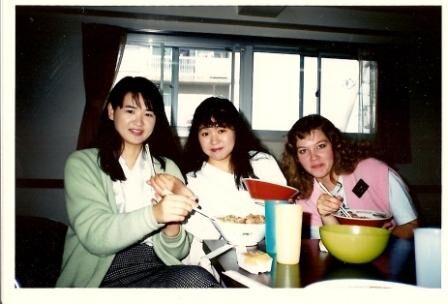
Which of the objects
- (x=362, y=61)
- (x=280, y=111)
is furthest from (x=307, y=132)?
(x=362, y=61)

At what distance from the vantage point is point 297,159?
1.35 metres

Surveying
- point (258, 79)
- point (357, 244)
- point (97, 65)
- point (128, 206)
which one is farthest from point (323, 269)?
point (97, 65)

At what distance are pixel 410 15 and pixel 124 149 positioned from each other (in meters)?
2.47

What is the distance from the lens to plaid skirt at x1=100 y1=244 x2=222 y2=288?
2.66 feet

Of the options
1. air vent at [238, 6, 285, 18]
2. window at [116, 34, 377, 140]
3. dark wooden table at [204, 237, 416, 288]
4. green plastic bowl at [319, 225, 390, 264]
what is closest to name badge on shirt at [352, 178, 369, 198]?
dark wooden table at [204, 237, 416, 288]

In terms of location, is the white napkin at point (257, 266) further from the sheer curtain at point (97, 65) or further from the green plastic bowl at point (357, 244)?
the sheer curtain at point (97, 65)

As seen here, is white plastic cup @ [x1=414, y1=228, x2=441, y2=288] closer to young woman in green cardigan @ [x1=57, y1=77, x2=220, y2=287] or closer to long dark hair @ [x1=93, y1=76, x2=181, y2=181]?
young woman in green cardigan @ [x1=57, y1=77, x2=220, y2=287]

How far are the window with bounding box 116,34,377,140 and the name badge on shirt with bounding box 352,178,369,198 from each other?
4.52 ft

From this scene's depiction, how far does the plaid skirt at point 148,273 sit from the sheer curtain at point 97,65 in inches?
64.8

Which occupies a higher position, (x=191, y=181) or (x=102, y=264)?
(x=191, y=181)

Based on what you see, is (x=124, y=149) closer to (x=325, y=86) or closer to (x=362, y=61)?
(x=325, y=86)

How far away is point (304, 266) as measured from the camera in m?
0.67

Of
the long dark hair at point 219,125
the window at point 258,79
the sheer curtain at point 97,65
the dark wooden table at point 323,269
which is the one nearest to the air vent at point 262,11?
the window at point 258,79

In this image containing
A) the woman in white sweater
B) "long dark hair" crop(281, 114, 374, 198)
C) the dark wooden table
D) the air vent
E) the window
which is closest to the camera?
the dark wooden table
